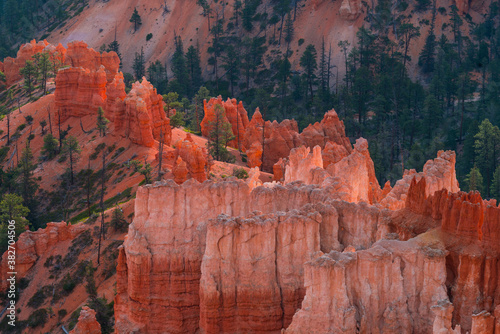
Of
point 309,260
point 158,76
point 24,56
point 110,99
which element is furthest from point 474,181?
point 158,76

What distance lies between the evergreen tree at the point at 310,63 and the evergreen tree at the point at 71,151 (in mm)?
45690

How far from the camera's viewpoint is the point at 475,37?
119 m

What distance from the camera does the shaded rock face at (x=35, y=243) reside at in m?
65.8

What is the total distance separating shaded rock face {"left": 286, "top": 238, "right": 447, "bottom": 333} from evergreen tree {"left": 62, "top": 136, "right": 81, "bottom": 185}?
178 ft

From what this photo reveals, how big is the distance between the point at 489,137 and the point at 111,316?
42.5 m

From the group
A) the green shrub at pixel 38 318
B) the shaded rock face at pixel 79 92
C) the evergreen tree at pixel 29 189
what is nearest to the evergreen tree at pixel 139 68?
the shaded rock face at pixel 79 92

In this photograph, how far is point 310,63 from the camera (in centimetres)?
12088

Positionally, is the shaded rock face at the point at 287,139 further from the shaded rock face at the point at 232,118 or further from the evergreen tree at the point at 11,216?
the evergreen tree at the point at 11,216

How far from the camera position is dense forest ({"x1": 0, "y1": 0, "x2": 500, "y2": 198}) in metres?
88.0

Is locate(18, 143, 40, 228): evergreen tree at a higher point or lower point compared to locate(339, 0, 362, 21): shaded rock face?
lower

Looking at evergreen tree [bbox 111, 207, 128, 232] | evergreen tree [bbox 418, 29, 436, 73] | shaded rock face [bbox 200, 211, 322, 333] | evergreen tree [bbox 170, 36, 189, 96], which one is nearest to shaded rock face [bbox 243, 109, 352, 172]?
evergreen tree [bbox 111, 207, 128, 232]

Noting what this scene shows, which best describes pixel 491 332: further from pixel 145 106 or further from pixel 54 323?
A: pixel 145 106

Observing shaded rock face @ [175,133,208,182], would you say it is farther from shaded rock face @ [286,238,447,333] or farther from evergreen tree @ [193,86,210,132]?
shaded rock face @ [286,238,447,333]

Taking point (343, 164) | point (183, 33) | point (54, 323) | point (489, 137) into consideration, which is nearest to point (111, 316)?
point (54, 323)
